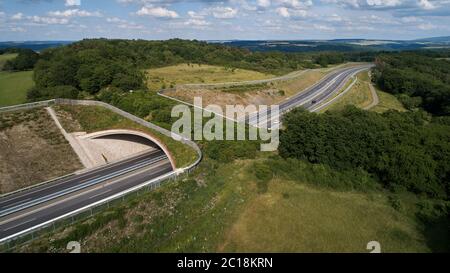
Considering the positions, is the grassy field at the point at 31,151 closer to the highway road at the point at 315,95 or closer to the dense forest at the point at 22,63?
the highway road at the point at 315,95

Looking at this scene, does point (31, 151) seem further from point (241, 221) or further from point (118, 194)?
point (241, 221)

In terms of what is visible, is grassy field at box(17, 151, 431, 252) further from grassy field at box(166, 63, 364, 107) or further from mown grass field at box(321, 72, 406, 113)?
mown grass field at box(321, 72, 406, 113)

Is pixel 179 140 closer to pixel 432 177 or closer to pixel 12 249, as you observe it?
pixel 12 249

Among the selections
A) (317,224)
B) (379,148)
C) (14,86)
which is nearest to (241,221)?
(317,224)

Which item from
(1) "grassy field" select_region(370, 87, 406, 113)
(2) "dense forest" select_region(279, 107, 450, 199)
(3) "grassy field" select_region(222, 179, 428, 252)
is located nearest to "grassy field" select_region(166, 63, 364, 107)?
(1) "grassy field" select_region(370, 87, 406, 113)
